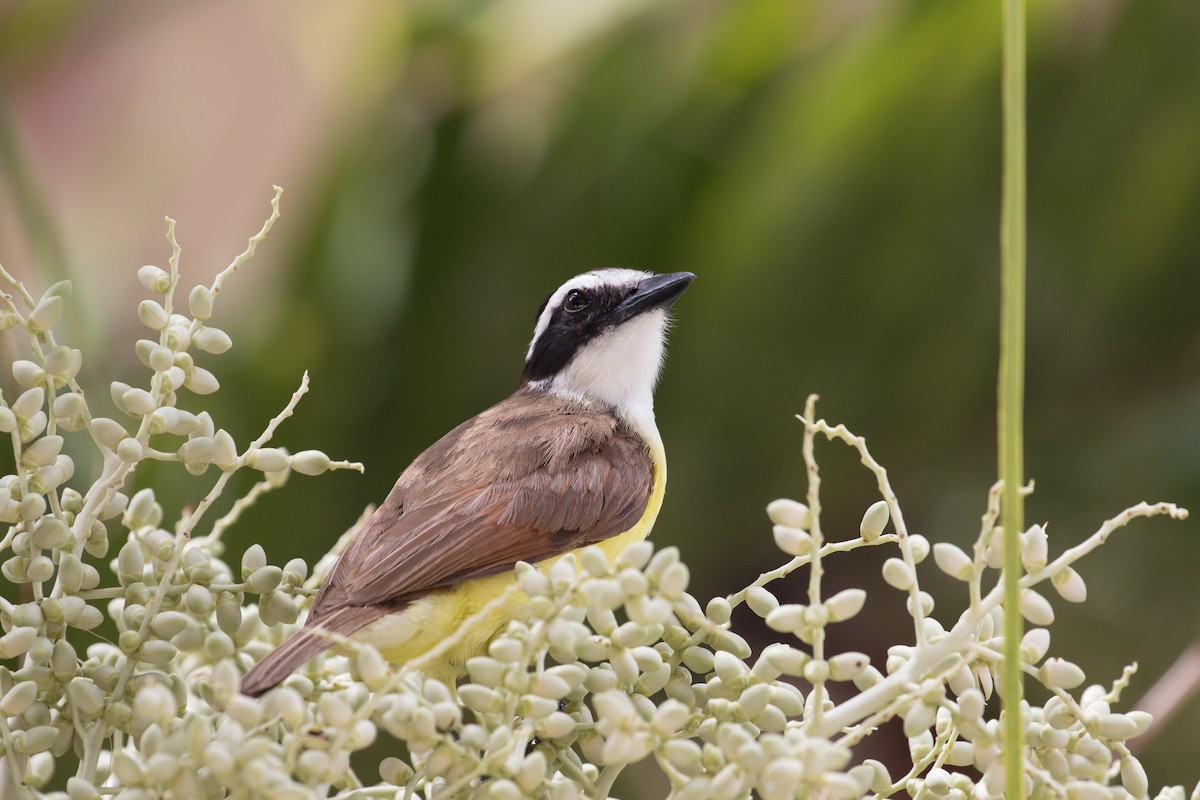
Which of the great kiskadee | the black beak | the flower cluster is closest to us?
the flower cluster

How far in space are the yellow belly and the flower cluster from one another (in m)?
0.26

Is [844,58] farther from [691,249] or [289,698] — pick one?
[289,698]

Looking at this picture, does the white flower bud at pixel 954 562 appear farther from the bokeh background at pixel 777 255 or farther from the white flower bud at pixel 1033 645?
the bokeh background at pixel 777 255

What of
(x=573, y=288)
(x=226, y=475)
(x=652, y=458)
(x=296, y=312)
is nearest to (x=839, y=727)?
(x=226, y=475)

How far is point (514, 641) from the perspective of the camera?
0.69 meters

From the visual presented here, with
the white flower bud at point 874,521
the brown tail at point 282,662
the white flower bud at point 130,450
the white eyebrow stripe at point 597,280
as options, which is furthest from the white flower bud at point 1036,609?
the white eyebrow stripe at point 597,280

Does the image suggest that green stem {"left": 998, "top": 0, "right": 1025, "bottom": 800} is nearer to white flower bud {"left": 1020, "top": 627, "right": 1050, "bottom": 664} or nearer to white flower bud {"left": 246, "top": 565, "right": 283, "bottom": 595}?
white flower bud {"left": 1020, "top": 627, "right": 1050, "bottom": 664}

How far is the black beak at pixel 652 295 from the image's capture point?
1.81 metres

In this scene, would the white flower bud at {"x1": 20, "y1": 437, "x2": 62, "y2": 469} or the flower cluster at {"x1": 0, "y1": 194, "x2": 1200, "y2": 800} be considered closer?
the flower cluster at {"x1": 0, "y1": 194, "x2": 1200, "y2": 800}

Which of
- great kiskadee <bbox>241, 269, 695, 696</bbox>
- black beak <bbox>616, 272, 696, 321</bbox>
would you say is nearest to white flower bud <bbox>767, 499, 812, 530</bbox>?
great kiskadee <bbox>241, 269, 695, 696</bbox>

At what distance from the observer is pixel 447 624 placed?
1254mm

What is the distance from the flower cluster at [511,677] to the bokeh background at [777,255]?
1521 mm

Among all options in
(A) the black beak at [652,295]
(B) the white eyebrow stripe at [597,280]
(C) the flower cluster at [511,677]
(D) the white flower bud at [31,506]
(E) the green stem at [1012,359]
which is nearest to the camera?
(E) the green stem at [1012,359]

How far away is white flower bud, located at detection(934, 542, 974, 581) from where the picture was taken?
0.72 meters
